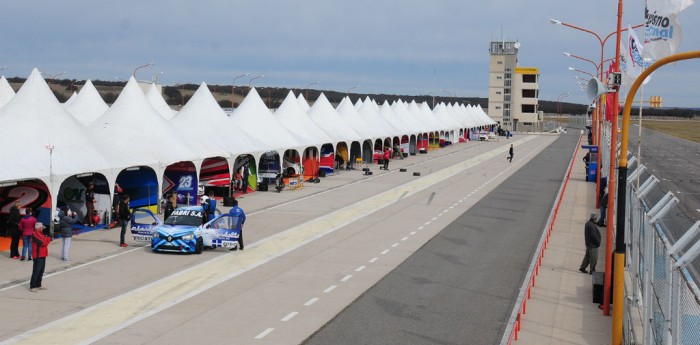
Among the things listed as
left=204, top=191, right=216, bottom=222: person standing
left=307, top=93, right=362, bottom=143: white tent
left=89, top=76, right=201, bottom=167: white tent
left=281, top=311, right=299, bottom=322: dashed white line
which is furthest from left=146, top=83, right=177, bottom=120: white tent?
left=281, top=311, right=299, bottom=322: dashed white line

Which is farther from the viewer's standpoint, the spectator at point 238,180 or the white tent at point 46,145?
the spectator at point 238,180

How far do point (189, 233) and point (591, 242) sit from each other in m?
10.7

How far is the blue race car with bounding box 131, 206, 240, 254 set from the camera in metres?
22.3

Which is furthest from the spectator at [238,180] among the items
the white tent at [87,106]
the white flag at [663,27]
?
the white flag at [663,27]

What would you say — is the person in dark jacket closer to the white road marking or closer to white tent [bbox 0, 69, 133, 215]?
the white road marking

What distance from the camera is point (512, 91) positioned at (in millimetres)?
153625

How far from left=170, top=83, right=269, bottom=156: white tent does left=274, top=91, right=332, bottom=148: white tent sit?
7.15m

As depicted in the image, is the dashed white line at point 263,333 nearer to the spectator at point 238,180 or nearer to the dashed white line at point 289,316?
the dashed white line at point 289,316

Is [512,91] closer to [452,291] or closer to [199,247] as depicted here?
[199,247]

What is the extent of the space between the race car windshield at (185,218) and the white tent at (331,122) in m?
Result: 28.9

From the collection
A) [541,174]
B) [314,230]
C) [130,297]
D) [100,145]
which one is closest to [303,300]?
[130,297]

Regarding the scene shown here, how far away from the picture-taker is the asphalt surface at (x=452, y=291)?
47.4 ft

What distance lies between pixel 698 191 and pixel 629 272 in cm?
2320

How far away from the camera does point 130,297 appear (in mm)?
17047
